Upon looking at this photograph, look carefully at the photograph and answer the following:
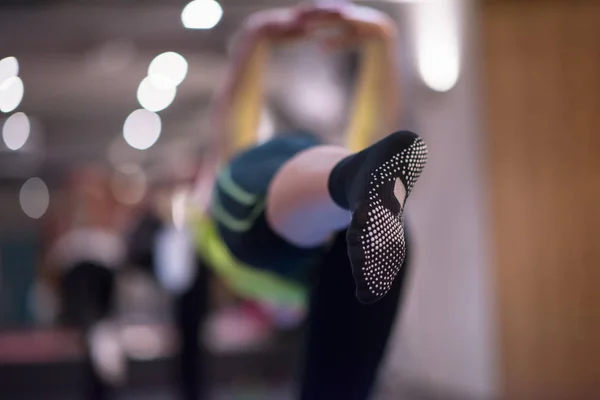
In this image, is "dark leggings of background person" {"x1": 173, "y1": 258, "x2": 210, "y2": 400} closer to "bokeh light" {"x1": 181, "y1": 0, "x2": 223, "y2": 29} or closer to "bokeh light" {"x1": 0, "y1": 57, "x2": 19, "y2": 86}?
"bokeh light" {"x1": 181, "y1": 0, "x2": 223, "y2": 29}

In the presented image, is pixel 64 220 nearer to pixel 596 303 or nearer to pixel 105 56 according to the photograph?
pixel 105 56

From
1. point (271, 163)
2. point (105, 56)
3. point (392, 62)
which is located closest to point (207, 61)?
point (105, 56)

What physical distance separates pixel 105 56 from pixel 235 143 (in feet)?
4.50

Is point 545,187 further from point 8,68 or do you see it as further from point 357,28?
point 8,68

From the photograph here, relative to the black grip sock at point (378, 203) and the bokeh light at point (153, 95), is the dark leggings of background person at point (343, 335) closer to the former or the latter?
the black grip sock at point (378, 203)

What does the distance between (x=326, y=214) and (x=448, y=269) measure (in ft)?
5.16

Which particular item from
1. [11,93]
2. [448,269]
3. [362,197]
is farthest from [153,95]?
[362,197]

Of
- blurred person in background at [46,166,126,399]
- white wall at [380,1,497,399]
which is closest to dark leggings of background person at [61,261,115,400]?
blurred person in background at [46,166,126,399]

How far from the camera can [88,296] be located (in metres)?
1.78

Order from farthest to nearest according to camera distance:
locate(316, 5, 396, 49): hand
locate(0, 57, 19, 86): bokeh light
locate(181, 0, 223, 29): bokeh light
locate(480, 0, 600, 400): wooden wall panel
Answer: locate(480, 0, 600, 400): wooden wall panel
locate(0, 57, 19, 86): bokeh light
locate(181, 0, 223, 29): bokeh light
locate(316, 5, 396, 49): hand

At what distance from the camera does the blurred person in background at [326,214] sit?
576 mm

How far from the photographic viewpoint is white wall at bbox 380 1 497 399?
215cm

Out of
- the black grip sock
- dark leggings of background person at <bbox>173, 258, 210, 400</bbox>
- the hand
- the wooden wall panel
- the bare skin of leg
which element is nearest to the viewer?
the black grip sock

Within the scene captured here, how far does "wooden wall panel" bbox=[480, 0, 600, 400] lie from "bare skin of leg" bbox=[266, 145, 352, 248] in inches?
64.3
